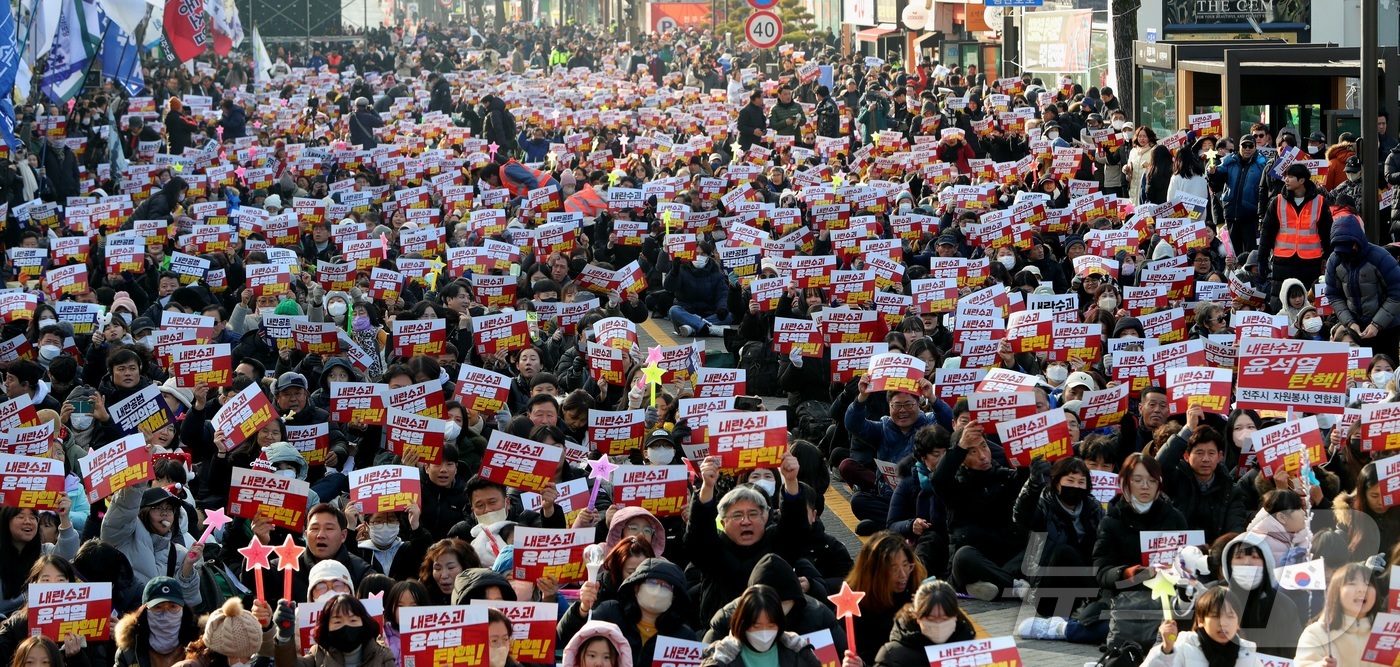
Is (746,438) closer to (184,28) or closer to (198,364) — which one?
(198,364)

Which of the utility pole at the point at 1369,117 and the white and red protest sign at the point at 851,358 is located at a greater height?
the utility pole at the point at 1369,117

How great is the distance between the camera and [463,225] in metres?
22.9

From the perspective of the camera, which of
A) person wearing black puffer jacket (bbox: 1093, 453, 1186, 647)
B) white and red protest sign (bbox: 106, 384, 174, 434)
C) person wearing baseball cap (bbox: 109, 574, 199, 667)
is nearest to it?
person wearing baseball cap (bbox: 109, 574, 199, 667)

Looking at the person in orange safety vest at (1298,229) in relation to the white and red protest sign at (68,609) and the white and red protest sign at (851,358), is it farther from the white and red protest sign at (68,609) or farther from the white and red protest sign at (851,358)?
the white and red protest sign at (68,609)

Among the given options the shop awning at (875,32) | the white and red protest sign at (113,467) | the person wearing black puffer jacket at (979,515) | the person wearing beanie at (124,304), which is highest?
the shop awning at (875,32)

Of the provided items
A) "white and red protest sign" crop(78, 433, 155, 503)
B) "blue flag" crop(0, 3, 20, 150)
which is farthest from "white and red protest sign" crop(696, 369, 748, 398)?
"blue flag" crop(0, 3, 20, 150)

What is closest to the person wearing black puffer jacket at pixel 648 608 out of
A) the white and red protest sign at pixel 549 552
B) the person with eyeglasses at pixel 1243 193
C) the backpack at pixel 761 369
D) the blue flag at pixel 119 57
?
the white and red protest sign at pixel 549 552

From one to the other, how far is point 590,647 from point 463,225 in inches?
610

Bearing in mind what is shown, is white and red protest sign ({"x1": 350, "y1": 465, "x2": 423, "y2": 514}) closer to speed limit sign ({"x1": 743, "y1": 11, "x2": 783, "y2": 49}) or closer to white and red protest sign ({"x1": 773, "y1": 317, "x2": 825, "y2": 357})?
white and red protest sign ({"x1": 773, "y1": 317, "x2": 825, "y2": 357})

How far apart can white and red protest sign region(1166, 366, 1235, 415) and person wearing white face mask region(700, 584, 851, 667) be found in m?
4.58

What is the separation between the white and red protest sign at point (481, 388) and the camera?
13.4 m

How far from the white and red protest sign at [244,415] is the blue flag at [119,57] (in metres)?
26.1

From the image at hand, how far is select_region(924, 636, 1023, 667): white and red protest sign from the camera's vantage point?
24.9 feet

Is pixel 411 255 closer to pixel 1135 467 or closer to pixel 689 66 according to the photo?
pixel 1135 467
